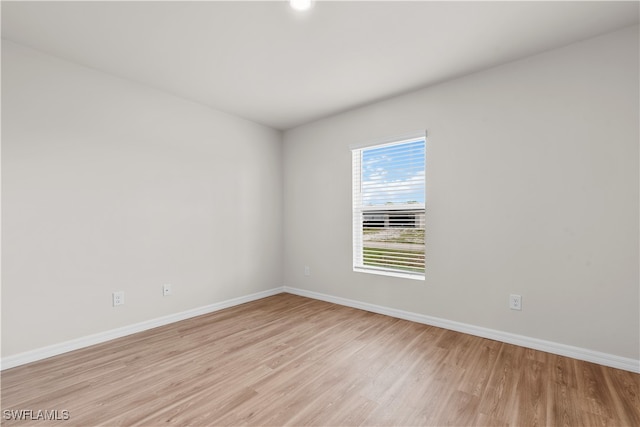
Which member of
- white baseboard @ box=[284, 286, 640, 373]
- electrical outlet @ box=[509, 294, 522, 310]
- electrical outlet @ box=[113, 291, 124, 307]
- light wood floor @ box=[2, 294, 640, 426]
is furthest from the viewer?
electrical outlet @ box=[113, 291, 124, 307]

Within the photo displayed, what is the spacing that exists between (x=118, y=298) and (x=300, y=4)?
2946 millimetres

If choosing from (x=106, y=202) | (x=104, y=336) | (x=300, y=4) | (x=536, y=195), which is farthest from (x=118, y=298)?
(x=536, y=195)

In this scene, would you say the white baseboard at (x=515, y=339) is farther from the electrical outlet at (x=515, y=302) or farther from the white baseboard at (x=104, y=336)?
the white baseboard at (x=104, y=336)

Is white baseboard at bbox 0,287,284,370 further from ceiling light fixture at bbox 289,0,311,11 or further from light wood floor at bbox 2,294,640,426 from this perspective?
ceiling light fixture at bbox 289,0,311,11

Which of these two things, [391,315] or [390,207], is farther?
[390,207]

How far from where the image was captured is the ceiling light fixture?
5.99 ft

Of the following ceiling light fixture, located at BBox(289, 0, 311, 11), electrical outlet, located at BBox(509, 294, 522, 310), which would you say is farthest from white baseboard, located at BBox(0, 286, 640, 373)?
ceiling light fixture, located at BBox(289, 0, 311, 11)

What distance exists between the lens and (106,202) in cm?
270

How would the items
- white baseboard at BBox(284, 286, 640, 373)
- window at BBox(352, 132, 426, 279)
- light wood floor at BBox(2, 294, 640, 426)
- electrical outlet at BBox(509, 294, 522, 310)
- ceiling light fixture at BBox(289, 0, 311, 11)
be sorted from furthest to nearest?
window at BBox(352, 132, 426, 279)
electrical outlet at BBox(509, 294, 522, 310)
white baseboard at BBox(284, 286, 640, 373)
ceiling light fixture at BBox(289, 0, 311, 11)
light wood floor at BBox(2, 294, 640, 426)

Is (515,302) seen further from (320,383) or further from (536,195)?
(320,383)

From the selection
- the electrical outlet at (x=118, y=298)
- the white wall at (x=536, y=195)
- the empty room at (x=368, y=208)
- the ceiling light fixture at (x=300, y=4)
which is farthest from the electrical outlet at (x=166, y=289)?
the ceiling light fixture at (x=300, y=4)

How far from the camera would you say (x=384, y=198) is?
3490 mm

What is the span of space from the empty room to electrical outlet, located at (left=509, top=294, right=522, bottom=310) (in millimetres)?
18

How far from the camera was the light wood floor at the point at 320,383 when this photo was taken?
1.63 metres
